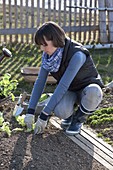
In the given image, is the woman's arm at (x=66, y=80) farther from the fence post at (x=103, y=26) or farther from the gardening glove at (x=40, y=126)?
the fence post at (x=103, y=26)

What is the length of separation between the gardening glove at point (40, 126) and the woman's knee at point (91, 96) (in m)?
0.45

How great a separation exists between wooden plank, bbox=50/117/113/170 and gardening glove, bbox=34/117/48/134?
0.32 m

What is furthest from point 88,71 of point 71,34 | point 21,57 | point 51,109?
point 71,34

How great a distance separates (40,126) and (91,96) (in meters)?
0.55

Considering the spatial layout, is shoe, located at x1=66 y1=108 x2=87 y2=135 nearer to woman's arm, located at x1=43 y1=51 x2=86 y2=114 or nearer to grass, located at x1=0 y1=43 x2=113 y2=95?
woman's arm, located at x1=43 y1=51 x2=86 y2=114

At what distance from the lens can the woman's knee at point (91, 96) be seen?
14.6ft

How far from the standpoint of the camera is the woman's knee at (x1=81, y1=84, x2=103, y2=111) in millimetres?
4453

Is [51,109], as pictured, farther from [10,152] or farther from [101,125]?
[101,125]

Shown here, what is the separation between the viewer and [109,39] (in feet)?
30.3

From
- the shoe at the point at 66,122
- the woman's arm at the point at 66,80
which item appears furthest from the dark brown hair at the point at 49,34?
the shoe at the point at 66,122

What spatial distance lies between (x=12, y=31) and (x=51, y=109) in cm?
484

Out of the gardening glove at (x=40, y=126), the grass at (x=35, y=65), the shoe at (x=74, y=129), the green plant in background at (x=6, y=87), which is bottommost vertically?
the grass at (x=35, y=65)

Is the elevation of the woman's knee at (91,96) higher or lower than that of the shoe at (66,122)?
higher

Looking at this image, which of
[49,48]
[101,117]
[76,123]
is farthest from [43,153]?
[101,117]
